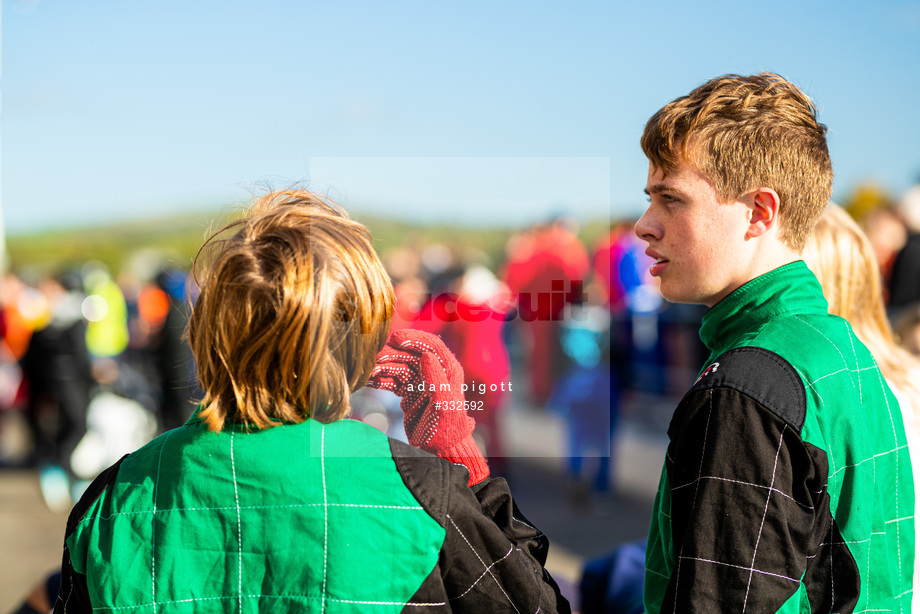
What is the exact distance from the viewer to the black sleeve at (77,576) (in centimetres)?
120

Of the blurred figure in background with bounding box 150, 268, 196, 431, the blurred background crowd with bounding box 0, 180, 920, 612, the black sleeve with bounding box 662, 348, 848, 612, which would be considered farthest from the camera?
the blurred figure in background with bounding box 150, 268, 196, 431

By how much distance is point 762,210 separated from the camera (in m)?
1.34

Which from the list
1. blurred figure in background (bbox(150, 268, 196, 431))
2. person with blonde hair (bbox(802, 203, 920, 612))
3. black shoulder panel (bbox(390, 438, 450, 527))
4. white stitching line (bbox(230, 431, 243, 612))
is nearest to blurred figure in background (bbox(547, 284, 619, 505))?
person with blonde hair (bbox(802, 203, 920, 612))

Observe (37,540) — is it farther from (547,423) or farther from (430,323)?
(430,323)

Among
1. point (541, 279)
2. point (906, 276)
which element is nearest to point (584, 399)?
point (906, 276)

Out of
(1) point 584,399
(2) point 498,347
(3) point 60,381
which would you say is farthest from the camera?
(3) point 60,381

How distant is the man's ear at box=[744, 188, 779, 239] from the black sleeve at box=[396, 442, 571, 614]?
657 millimetres

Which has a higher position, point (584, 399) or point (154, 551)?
point (154, 551)

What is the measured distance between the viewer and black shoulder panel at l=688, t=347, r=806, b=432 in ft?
3.71

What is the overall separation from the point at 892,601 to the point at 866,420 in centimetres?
33

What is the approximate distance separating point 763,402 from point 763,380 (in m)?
0.04

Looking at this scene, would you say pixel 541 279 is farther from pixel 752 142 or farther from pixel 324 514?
pixel 324 514

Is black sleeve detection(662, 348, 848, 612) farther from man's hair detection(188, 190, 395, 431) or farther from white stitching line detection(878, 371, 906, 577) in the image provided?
man's hair detection(188, 190, 395, 431)

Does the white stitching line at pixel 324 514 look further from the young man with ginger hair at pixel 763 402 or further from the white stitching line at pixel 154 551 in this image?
the young man with ginger hair at pixel 763 402
